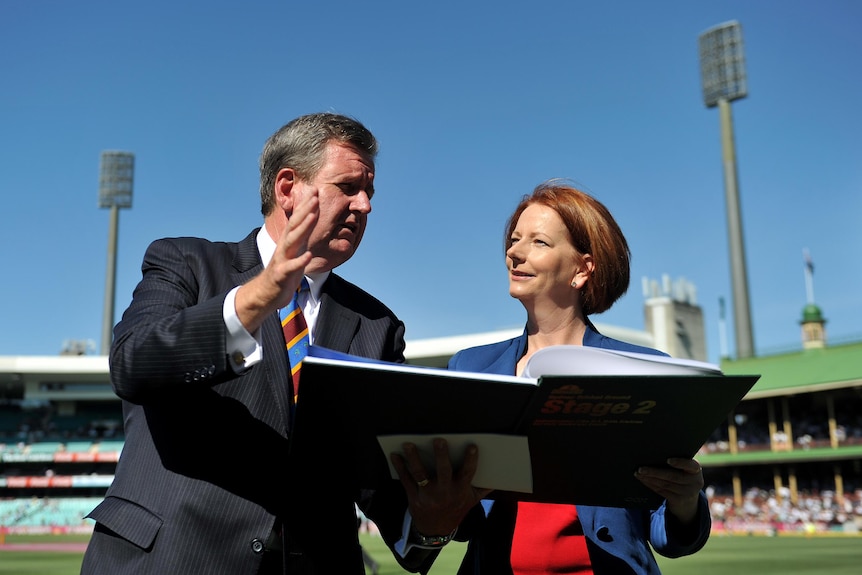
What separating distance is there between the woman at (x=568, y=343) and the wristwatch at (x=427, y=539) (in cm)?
40

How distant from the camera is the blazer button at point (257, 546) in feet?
7.70

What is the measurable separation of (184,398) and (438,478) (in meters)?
0.78

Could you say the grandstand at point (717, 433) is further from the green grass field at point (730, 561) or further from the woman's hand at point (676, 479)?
the woman's hand at point (676, 479)

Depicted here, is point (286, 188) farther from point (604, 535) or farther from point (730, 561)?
point (730, 561)

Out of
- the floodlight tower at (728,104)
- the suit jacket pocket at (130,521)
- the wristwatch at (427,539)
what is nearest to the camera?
the suit jacket pocket at (130,521)

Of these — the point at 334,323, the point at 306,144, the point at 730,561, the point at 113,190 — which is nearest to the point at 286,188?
the point at 306,144

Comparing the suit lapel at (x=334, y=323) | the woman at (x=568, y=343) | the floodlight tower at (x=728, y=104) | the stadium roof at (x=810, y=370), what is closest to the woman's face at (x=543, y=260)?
the woman at (x=568, y=343)

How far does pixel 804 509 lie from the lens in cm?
3192

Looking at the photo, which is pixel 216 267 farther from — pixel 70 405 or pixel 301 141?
pixel 70 405

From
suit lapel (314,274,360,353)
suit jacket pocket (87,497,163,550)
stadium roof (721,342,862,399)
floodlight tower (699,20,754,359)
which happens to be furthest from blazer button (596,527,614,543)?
floodlight tower (699,20,754,359)

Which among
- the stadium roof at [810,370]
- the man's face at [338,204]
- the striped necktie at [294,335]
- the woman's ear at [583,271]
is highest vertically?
the man's face at [338,204]

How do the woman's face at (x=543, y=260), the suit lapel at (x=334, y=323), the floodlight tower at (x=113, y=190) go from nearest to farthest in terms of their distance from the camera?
the suit lapel at (x=334, y=323) < the woman's face at (x=543, y=260) < the floodlight tower at (x=113, y=190)

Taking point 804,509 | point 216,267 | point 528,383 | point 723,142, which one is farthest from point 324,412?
point 723,142

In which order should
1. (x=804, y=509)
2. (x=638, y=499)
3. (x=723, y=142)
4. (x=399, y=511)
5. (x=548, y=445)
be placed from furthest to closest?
(x=723, y=142)
(x=804, y=509)
(x=399, y=511)
(x=638, y=499)
(x=548, y=445)
